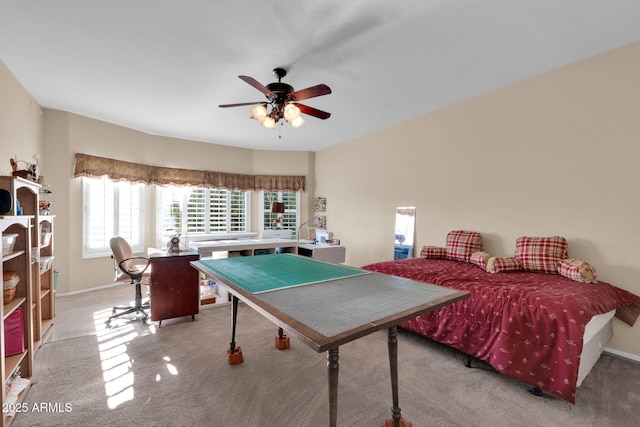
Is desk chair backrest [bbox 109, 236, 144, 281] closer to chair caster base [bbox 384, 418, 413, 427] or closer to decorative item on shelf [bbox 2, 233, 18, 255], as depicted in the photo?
decorative item on shelf [bbox 2, 233, 18, 255]

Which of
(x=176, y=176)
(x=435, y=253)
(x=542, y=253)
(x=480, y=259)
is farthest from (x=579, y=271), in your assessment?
(x=176, y=176)

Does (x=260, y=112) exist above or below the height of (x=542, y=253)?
above

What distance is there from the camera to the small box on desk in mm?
1976

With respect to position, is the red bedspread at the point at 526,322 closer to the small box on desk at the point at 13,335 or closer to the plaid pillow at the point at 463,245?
the plaid pillow at the point at 463,245

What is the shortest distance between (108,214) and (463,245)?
549 cm

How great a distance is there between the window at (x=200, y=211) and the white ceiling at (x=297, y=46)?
2.11m

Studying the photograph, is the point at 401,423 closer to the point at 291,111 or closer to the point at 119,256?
the point at 291,111

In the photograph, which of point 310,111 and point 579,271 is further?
point 310,111

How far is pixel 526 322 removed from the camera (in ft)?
6.70

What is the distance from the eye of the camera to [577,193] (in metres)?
2.86

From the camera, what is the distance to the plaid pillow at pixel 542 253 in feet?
9.25

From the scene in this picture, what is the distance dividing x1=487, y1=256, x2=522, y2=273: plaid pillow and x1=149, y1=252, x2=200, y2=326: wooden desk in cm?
332

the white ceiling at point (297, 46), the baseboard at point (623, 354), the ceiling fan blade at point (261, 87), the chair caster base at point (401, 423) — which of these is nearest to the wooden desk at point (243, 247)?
the white ceiling at point (297, 46)

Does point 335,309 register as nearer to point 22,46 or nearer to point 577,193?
point 577,193
